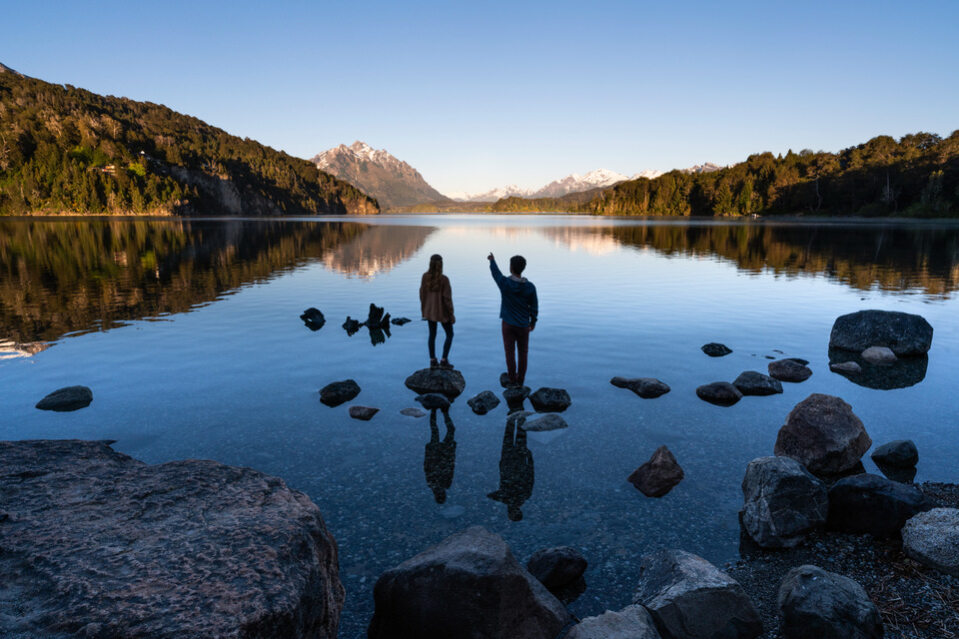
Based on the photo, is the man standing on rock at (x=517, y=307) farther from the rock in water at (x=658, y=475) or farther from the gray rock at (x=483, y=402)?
the rock in water at (x=658, y=475)

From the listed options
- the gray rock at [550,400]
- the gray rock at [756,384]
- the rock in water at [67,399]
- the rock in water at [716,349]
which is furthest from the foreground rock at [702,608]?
the rock in water at [67,399]

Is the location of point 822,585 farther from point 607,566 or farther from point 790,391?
point 790,391

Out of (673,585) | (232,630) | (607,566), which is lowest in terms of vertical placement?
(607,566)

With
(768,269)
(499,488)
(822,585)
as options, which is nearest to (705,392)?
(499,488)

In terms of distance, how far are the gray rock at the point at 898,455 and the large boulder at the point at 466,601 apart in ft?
26.3

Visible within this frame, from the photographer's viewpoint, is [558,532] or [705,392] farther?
[705,392]

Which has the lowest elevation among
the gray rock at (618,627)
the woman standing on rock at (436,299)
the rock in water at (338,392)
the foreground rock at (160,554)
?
the rock in water at (338,392)

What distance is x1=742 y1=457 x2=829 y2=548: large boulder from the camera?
23.4 feet

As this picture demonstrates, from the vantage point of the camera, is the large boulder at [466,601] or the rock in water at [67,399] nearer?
the large boulder at [466,601]

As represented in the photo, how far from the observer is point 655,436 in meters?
11.0

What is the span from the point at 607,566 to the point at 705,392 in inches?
316

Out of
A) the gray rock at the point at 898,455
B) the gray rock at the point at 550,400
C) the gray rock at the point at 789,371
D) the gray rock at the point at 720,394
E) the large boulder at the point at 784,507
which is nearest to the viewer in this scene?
the large boulder at the point at 784,507

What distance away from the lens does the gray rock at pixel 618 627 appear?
4.84 meters

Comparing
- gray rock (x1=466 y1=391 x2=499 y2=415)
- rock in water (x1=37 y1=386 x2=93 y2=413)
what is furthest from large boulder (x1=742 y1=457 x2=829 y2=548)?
rock in water (x1=37 y1=386 x2=93 y2=413)
